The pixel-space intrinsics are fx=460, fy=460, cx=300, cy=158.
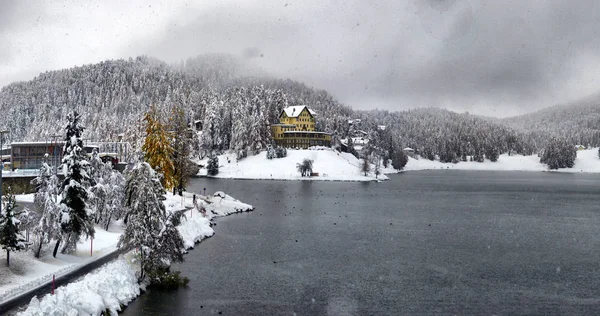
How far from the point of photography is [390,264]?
40.4 meters

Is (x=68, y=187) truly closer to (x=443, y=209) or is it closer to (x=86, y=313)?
(x=86, y=313)

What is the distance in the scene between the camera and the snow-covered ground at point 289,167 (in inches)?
5408

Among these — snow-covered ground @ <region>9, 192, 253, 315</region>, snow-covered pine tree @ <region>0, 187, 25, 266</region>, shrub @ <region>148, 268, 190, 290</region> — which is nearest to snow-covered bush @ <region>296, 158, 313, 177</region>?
snow-covered ground @ <region>9, 192, 253, 315</region>

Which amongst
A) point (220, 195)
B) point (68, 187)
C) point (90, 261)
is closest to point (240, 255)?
point (90, 261)

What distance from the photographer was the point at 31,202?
52344mm

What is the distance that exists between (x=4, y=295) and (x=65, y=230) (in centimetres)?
921

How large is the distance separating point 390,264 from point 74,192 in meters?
26.6

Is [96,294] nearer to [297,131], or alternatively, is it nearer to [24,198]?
[24,198]

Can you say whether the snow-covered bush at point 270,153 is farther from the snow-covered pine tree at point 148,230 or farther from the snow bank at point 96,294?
the snow bank at point 96,294

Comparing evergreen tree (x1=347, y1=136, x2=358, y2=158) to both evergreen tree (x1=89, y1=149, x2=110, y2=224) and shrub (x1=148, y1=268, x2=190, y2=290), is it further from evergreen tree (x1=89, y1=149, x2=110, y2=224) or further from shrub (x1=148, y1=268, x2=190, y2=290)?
shrub (x1=148, y1=268, x2=190, y2=290)

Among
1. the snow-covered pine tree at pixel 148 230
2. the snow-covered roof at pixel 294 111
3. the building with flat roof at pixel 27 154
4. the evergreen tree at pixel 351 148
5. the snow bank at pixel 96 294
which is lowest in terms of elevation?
the snow bank at pixel 96 294

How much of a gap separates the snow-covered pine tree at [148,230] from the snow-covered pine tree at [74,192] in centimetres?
492

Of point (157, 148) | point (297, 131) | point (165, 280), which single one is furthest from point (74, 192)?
point (297, 131)

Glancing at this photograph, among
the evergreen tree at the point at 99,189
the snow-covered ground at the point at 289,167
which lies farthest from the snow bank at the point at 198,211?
the snow-covered ground at the point at 289,167
